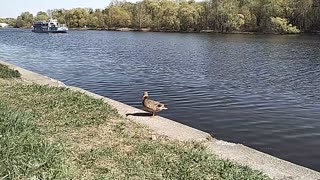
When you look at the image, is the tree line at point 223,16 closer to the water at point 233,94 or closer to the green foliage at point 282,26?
the green foliage at point 282,26

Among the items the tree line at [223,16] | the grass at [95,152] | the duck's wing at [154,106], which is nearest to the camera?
the grass at [95,152]

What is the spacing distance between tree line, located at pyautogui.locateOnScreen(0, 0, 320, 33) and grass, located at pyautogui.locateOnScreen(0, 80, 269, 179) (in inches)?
3791

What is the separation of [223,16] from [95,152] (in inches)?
4333

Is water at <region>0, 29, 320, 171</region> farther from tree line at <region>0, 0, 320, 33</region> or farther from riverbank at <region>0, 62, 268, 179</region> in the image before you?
tree line at <region>0, 0, 320, 33</region>

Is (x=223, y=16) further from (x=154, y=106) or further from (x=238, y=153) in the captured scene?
(x=238, y=153)

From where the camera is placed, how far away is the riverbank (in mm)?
5805

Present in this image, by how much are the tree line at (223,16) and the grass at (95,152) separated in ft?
316

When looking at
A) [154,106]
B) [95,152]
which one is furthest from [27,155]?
[154,106]

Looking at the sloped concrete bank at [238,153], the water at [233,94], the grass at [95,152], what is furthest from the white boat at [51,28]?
the sloped concrete bank at [238,153]

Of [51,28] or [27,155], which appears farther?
[51,28]

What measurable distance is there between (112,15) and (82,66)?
Answer: 13871 cm

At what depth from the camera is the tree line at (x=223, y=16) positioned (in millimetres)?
101875

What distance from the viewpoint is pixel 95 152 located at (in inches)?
272

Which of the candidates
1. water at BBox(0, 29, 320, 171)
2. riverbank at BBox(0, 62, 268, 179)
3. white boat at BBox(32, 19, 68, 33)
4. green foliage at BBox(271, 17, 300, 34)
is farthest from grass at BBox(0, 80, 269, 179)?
white boat at BBox(32, 19, 68, 33)
